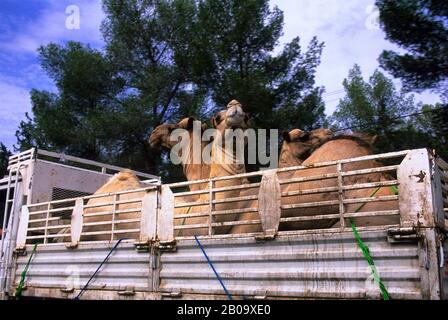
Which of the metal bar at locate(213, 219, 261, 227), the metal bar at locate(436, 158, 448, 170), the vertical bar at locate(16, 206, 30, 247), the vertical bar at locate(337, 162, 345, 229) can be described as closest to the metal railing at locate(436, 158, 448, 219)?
the metal bar at locate(436, 158, 448, 170)

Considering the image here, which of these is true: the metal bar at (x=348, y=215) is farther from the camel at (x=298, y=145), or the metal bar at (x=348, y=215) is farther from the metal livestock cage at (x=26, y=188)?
the metal livestock cage at (x=26, y=188)

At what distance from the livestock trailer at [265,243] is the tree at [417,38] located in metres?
9.98

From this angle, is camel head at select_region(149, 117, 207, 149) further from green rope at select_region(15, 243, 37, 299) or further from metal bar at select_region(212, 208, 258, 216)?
metal bar at select_region(212, 208, 258, 216)

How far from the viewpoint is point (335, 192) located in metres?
4.39

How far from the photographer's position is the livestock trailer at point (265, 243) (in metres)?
3.61

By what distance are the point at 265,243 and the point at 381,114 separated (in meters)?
18.7

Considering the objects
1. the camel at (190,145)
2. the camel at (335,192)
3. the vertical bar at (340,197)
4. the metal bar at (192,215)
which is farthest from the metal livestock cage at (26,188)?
the vertical bar at (340,197)

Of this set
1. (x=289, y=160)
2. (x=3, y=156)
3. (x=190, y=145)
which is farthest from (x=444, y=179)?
(x=3, y=156)

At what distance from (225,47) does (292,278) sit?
1423cm

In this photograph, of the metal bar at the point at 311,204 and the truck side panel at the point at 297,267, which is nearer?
the truck side panel at the point at 297,267

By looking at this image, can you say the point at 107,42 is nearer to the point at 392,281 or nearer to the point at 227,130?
the point at 227,130

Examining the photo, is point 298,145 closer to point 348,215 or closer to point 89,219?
point 348,215

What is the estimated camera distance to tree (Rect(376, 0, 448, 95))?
1348cm

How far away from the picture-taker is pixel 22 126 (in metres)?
26.0
